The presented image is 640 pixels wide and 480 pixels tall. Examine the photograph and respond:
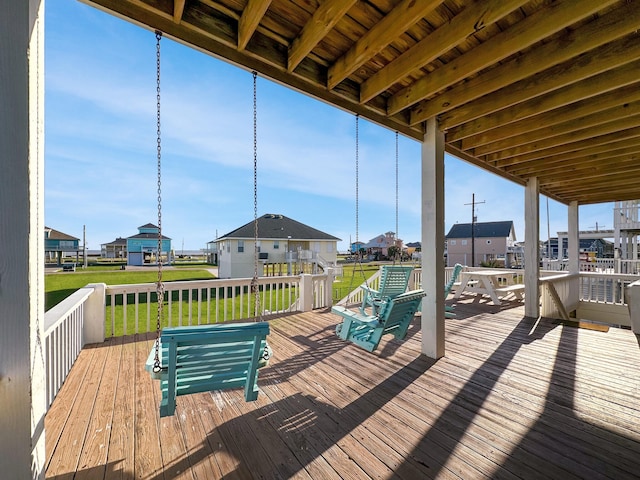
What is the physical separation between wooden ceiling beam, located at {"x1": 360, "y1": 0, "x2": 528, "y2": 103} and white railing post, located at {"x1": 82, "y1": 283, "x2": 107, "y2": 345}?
4.43 m

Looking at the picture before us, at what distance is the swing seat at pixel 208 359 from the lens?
1787 mm

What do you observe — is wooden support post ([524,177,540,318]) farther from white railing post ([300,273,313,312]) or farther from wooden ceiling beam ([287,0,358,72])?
wooden ceiling beam ([287,0,358,72])

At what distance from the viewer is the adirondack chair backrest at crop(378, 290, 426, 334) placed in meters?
3.18

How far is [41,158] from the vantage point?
1.23m

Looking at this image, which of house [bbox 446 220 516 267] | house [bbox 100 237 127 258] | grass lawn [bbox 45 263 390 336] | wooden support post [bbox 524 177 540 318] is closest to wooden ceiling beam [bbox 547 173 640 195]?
wooden support post [bbox 524 177 540 318]

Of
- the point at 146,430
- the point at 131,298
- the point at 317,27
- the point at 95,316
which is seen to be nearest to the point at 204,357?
the point at 146,430

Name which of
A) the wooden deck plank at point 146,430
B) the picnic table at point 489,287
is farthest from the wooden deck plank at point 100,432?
the picnic table at point 489,287

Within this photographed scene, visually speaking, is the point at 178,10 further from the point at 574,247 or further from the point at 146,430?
the point at 574,247

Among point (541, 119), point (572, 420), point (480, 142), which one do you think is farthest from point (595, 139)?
point (572, 420)

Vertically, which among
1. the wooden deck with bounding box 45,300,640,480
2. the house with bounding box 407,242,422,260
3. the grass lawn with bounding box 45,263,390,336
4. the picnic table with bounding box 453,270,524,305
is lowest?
the grass lawn with bounding box 45,263,390,336

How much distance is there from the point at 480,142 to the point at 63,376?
5.86 m

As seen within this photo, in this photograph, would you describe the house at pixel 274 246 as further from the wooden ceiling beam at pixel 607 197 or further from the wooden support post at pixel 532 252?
the wooden support post at pixel 532 252

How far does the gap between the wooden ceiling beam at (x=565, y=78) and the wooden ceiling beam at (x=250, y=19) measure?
2.55 m

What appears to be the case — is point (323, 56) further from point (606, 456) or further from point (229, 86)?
point (606, 456)
